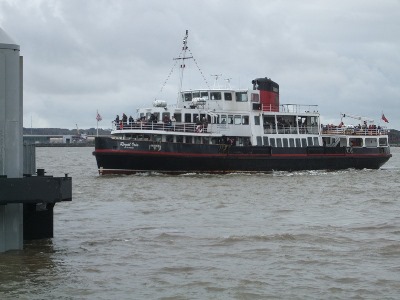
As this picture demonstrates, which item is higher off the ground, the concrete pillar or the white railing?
the white railing

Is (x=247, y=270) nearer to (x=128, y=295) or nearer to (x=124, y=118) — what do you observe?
(x=128, y=295)

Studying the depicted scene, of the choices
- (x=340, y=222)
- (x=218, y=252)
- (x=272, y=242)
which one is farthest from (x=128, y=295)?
(x=340, y=222)

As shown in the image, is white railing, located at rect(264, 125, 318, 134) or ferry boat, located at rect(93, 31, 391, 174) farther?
white railing, located at rect(264, 125, 318, 134)

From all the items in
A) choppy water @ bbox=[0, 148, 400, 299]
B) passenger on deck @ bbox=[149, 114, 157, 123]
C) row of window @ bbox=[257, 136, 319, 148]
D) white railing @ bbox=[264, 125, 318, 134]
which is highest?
passenger on deck @ bbox=[149, 114, 157, 123]

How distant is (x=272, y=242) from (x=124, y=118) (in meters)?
26.6

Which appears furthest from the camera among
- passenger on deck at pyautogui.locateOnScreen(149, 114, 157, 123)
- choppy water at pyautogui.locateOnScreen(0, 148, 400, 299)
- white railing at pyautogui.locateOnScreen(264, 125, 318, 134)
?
white railing at pyautogui.locateOnScreen(264, 125, 318, 134)

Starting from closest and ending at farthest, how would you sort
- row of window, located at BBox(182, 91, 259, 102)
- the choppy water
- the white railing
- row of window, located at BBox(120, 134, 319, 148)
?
1. the choppy water
2. row of window, located at BBox(120, 134, 319, 148)
3. row of window, located at BBox(182, 91, 259, 102)
4. the white railing

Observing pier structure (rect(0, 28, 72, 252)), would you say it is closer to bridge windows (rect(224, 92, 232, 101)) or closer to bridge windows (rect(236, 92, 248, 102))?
bridge windows (rect(224, 92, 232, 101))

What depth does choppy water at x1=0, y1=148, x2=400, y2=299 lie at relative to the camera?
10992 millimetres

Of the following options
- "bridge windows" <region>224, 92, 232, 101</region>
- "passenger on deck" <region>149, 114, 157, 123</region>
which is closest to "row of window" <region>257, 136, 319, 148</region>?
"bridge windows" <region>224, 92, 232, 101</region>

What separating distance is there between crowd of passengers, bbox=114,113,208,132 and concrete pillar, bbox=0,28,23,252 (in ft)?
91.5

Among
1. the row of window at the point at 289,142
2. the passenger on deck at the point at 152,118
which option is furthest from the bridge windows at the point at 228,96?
the passenger on deck at the point at 152,118

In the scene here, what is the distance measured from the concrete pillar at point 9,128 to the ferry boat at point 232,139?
26.6 metres

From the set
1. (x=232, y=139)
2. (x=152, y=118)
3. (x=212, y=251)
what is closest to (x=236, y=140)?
(x=232, y=139)
